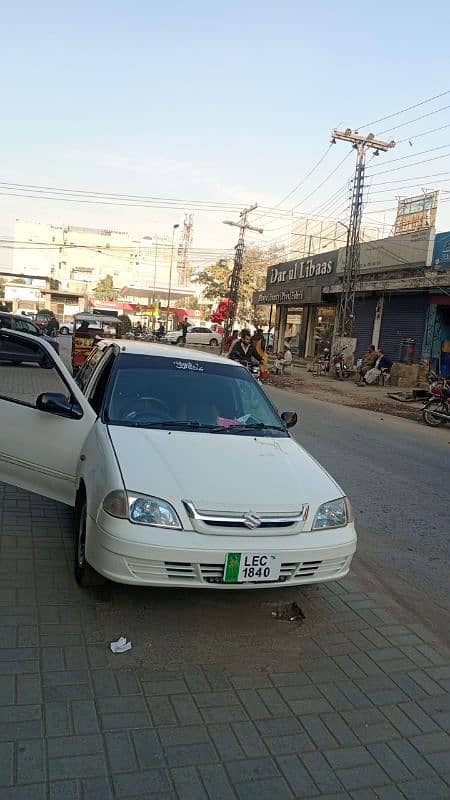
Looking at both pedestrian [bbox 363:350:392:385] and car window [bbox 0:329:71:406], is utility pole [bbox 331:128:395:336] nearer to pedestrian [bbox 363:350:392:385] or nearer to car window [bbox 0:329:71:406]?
pedestrian [bbox 363:350:392:385]

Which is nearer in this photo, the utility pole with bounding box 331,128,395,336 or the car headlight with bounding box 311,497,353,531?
the car headlight with bounding box 311,497,353,531

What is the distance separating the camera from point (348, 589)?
442 cm

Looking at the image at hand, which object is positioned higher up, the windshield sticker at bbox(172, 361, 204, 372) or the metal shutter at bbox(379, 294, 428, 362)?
the metal shutter at bbox(379, 294, 428, 362)

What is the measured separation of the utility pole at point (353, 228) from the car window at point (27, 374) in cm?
1560

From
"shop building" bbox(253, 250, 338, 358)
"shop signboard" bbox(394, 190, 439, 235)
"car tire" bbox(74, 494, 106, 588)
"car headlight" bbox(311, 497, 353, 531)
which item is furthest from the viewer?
"shop building" bbox(253, 250, 338, 358)

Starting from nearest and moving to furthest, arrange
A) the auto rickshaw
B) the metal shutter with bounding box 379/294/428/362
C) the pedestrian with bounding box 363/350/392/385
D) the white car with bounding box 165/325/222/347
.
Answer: the auto rickshaw < the pedestrian with bounding box 363/350/392/385 < the metal shutter with bounding box 379/294/428/362 < the white car with bounding box 165/325/222/347

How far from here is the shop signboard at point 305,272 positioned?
30741mm

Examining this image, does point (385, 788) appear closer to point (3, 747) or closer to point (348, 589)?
point (3, 747)

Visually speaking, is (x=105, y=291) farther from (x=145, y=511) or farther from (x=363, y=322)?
(x=145, y=511)

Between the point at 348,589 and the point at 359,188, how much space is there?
23.5 meters

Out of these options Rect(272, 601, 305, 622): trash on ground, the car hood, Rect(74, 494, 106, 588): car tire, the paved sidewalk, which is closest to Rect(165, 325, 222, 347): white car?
the car hood

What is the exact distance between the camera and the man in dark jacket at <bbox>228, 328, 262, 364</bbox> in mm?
17625

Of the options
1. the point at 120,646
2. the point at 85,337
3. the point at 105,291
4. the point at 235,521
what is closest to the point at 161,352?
the point at 235,521

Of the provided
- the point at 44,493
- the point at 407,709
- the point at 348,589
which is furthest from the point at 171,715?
the point at 44,493
